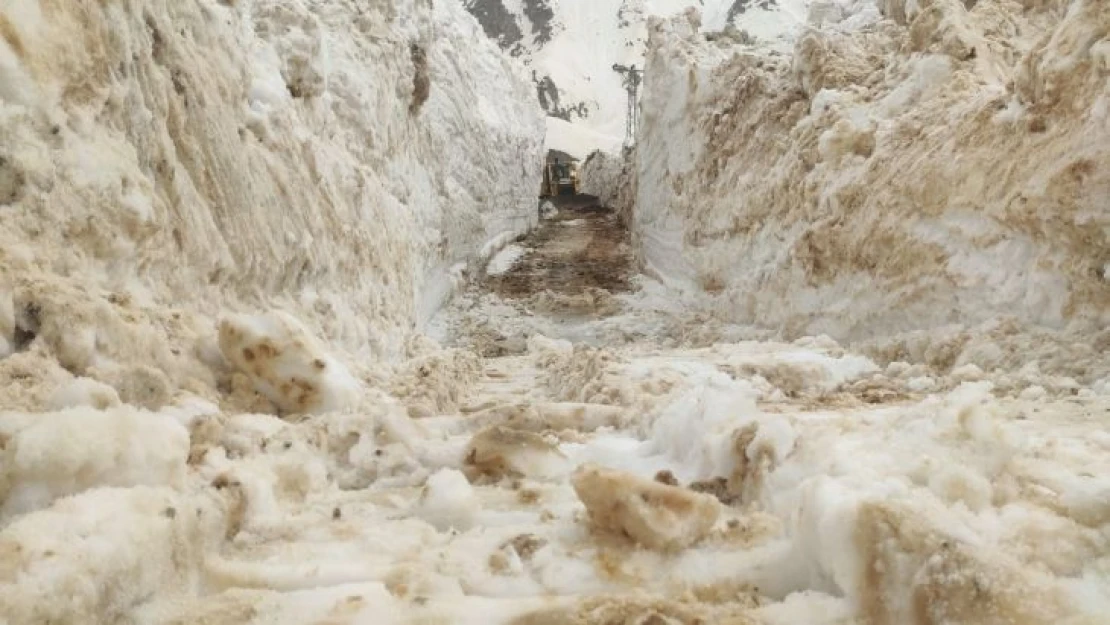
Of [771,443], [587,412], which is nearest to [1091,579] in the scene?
[771,443]

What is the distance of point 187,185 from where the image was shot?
10.2ft

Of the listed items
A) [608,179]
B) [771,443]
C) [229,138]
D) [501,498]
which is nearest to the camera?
[771,443]

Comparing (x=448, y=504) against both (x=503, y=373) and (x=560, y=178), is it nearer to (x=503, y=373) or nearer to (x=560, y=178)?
(x=503, y=373)

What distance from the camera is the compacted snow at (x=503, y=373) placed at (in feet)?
4.27

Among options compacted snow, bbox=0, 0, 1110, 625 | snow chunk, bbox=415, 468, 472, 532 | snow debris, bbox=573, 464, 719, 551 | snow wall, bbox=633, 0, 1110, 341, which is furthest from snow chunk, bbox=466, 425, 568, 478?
snow wall, bbox=633, 0, 1110, 341

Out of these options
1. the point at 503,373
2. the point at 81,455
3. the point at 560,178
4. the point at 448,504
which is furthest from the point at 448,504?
the point at 560,178

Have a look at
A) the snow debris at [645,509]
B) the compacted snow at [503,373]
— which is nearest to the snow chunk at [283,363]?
the compacted snow at [503,373]

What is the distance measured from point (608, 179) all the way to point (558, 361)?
19.1 metres

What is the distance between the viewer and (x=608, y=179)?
24.4 m

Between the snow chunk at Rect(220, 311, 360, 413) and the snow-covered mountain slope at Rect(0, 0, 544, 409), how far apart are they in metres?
0.11

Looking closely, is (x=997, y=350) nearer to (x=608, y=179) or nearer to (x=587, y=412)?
(x=587, y=412)

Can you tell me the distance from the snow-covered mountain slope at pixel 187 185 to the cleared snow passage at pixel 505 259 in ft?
19.6

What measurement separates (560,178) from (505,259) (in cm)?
1506

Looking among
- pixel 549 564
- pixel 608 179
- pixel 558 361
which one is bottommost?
pixel 608 179
